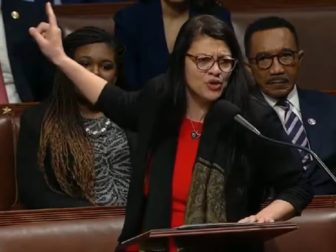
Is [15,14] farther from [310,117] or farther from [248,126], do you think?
[248,126]

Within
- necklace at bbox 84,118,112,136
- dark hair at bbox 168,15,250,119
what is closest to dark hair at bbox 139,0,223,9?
necklace at bbox 84,118,112,136

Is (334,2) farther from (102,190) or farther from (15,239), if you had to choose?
(15,239)

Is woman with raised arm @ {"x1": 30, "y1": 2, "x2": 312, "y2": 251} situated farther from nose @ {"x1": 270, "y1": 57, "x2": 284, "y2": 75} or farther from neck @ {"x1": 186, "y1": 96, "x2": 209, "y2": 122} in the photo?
nose @ {"x1": 270, "y1": 57, "x2": 284, "y2": 75}

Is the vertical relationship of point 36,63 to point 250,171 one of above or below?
above

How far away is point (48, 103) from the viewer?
6.18ft

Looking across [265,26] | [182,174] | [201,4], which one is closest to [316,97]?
[265,26]

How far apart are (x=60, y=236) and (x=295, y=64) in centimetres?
70

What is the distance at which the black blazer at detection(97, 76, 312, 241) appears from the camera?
4.55ft

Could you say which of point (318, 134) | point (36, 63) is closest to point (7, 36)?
point (36, 63)

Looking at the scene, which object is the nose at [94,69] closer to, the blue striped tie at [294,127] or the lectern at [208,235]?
the blue striped tie at [294,127]

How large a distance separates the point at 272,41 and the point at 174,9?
0.25m

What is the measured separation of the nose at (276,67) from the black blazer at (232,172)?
0.59m

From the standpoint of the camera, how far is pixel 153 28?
220 centimetres

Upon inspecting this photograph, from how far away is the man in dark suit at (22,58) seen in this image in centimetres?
214
